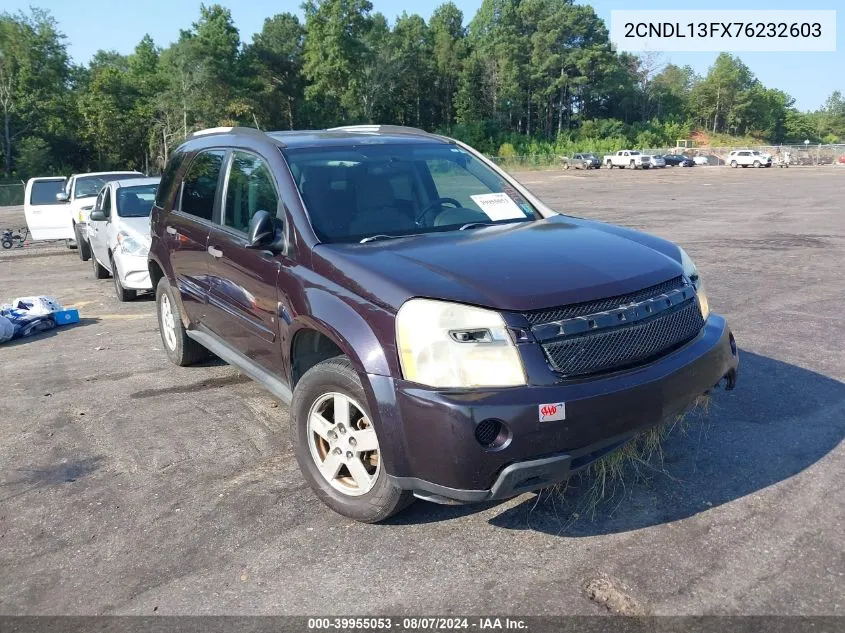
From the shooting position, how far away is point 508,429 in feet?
10.0

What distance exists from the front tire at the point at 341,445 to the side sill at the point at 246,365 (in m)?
0.33

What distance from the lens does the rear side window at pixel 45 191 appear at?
17.2 meters

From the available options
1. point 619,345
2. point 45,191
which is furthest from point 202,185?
point 45,191

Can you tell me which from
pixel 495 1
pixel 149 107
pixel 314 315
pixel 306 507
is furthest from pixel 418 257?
pixel 495 1

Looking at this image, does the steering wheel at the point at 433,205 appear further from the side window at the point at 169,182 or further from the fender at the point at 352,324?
the side window at the point at 169,182

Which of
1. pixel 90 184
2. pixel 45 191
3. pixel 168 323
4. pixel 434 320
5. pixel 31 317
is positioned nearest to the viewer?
pixel 434 320

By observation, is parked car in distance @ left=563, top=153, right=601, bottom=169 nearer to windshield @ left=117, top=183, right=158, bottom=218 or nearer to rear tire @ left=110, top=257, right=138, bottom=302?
windshield @ left=117, top=183, right=158, bottom=218

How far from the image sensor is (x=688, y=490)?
12.5 feet

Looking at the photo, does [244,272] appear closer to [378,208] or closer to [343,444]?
[378,208]

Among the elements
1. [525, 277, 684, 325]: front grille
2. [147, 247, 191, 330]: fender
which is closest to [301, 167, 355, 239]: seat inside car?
[525, 277, 684, 325]: front grille

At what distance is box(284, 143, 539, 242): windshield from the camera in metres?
4.21

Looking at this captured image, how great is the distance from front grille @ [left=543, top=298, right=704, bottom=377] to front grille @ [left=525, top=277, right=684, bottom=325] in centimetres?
10

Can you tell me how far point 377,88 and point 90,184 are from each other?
2862 inches

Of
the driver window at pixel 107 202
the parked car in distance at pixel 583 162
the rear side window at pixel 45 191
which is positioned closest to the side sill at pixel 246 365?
the driver window at pixel 107 202
